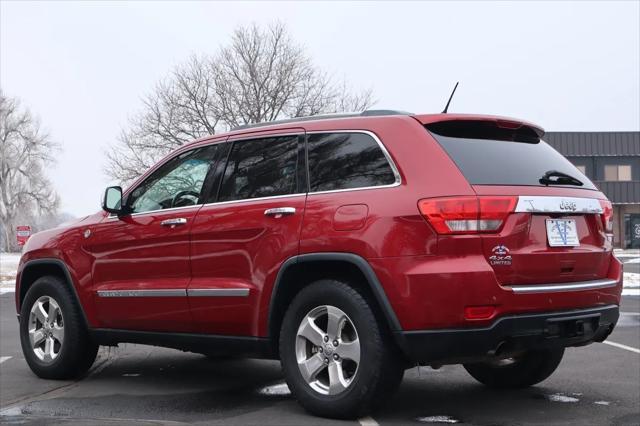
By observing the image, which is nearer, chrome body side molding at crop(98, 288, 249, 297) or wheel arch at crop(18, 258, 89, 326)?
chrome body side molding at crop(98, 288, 249, 297)

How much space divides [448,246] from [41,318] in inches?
158

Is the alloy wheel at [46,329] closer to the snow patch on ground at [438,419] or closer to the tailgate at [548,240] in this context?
the snow patch on ground at [438,419]

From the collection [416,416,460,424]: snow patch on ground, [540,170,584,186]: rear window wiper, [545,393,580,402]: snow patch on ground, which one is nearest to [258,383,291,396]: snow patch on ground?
[416,416,460,424]: snow patch on ground

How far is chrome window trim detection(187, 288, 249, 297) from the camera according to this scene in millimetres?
5402

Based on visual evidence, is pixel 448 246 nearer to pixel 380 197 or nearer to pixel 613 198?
pixel 380 197

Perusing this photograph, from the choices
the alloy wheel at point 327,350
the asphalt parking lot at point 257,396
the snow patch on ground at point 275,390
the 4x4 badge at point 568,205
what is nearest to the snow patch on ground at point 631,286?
the asphalt parking lot at point 257,396

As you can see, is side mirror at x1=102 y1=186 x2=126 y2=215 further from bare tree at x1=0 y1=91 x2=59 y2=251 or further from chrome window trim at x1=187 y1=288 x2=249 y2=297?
bare tree at x1=0 y1=91 x2=59 y2=251

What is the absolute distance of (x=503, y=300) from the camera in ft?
14.9

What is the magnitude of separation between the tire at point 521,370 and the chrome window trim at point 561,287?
960 mm

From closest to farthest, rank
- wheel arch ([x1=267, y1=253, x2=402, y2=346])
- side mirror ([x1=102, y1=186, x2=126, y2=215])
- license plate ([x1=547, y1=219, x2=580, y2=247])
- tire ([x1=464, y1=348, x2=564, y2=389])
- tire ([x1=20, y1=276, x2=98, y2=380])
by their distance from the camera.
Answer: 1. wheel arch ([x1=267, y1=253, x2=402, y2=346])
2. license plate ([x1=547, y1=219, x2=580, y2=247])
3. tire ([x1=464, y1=348, x2=564, y2=389])
4. side mirror ([x1=102, y1=186, x2=126, y2=215])
5. tire ([x1=20, y1=276, x2=98, y2=380])

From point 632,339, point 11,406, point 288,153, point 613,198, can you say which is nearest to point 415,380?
point 288,153

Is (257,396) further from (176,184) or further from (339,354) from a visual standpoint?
(176,184)

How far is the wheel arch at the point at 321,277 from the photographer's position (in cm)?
471

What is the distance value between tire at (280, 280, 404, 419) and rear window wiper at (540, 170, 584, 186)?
1.38 meters
